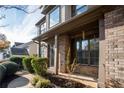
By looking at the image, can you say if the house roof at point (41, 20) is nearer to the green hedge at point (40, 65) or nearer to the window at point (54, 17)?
the window at point (54, 17)

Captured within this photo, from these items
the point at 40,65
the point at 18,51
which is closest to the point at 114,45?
the point at 40,65

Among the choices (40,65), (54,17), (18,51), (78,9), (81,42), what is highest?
(54,17)

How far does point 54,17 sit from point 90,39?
18.3 ft

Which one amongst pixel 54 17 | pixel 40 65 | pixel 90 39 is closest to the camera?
pixel 90 39

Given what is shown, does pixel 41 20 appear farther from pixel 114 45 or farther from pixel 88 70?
pixel 114 45

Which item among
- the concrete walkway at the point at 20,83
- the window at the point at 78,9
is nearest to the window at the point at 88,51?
the window at the point at 78,9

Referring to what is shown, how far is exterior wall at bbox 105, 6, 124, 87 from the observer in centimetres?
684

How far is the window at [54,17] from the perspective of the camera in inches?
607

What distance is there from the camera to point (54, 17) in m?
16.2

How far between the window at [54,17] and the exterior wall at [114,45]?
8182 millimetres

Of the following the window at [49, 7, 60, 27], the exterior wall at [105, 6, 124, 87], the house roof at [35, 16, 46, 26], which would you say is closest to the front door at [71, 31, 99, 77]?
the window at [49, 7, 60, 27]

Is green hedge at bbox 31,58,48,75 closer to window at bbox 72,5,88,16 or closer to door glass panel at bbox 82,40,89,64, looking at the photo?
door glass panel at bbox 82,40,89,64
